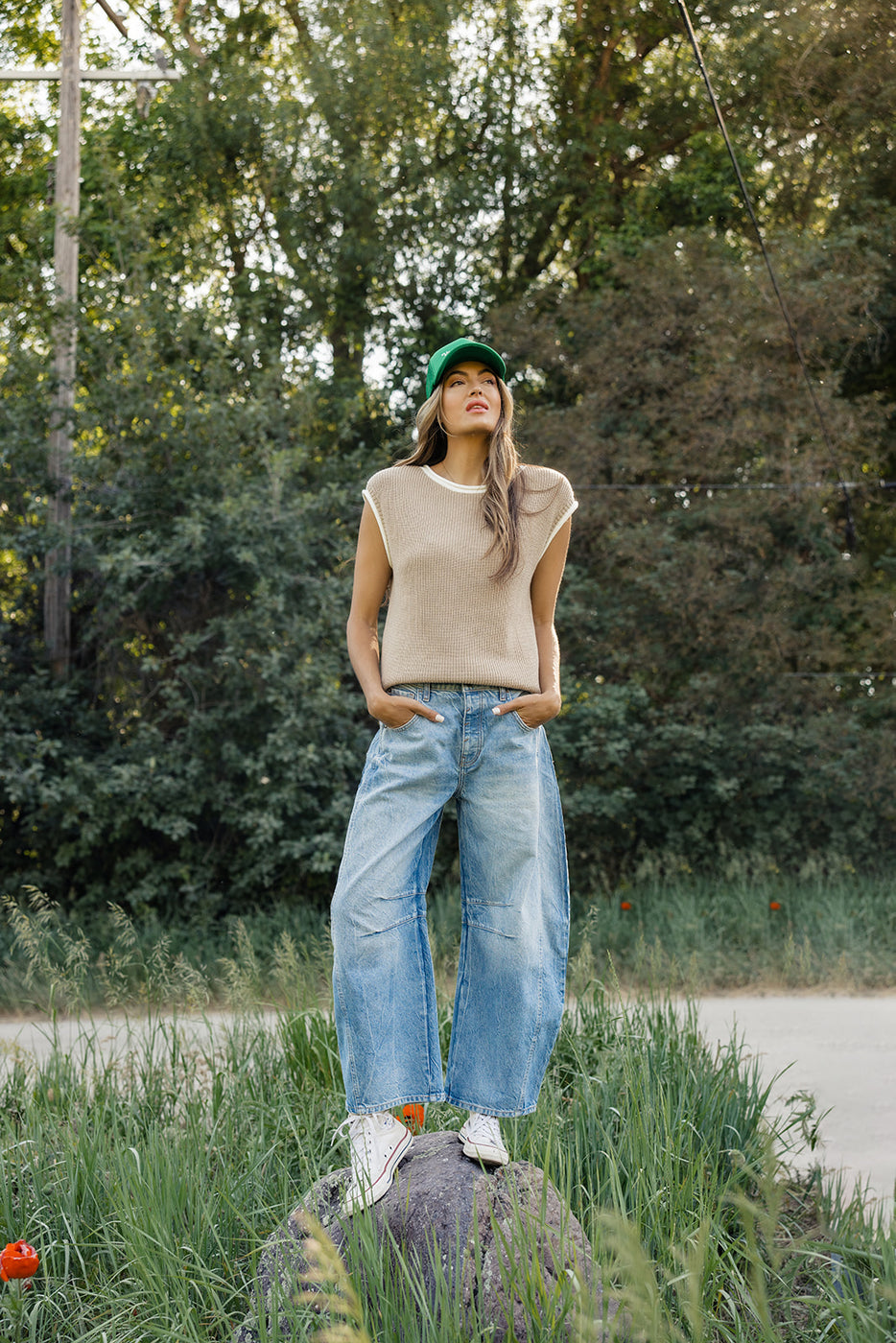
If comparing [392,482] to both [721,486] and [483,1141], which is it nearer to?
[483,1141]

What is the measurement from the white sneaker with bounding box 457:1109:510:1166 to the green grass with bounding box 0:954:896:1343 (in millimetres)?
116

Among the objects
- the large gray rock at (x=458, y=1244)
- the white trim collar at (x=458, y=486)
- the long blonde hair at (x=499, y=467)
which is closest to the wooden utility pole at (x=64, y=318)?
the long blonde hair at (x=499, y=467)

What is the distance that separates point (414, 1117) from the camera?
279cm

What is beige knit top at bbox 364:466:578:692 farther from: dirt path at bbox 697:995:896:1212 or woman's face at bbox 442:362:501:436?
dirt path at bbox 697:995:896:1212

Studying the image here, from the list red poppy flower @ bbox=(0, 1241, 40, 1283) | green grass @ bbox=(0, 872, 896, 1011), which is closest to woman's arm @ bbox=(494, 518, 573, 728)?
red poppy flower @ bbox=(0, 1241, 40, 1283)

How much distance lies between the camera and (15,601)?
26.6ft

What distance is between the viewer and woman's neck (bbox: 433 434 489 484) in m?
2.69

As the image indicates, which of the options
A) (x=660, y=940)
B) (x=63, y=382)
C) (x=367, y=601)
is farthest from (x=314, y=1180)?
(x=63, y=382)

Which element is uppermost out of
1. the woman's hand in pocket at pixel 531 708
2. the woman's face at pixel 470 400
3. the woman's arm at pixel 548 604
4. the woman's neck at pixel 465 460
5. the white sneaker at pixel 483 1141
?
the woman's face at pixel 470 400

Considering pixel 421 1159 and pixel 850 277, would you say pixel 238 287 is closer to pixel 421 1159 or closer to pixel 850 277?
pixel 850 277

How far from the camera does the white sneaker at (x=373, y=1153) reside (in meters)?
2.27

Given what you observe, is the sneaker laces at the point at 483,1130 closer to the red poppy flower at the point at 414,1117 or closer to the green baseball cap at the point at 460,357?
the red poppy flower at the point at 414,1117

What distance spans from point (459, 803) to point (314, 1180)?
0.93 meters

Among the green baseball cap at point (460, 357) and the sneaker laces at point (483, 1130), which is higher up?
the green baseball cap at point (460, 357)
